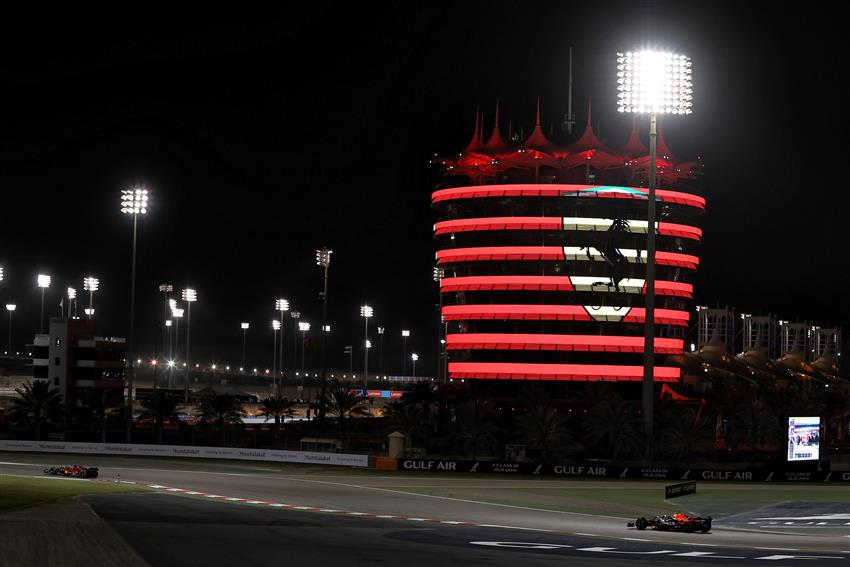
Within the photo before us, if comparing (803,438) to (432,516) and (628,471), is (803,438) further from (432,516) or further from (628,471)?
(432,516)

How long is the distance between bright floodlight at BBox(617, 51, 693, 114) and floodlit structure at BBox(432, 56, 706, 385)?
41.7 meters

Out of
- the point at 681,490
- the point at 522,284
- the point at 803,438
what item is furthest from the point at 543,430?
the point at 522,284

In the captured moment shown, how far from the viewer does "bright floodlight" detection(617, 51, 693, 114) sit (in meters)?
63.4

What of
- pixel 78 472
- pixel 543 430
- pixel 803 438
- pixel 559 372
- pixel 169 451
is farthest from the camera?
pixel 559 372

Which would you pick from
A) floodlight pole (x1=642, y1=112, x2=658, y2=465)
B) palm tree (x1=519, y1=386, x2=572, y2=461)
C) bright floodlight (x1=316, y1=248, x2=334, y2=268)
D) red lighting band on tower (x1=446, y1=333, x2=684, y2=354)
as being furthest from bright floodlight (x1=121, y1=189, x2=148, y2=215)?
floodlight pole (x1=642, y1=112, x2=658, y2=465)

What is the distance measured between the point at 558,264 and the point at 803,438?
143 feet

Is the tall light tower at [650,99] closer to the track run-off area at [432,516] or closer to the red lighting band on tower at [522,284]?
the track run-off area at [432,516]

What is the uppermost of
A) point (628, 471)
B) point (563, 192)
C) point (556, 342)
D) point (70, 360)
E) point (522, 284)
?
point (563, 192)

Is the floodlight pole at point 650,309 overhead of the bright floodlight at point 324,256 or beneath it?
beneath

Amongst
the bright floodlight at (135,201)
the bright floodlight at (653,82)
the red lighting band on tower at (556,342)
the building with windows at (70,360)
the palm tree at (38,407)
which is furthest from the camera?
the building with windows at (70,360)

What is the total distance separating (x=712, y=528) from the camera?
4422 cm

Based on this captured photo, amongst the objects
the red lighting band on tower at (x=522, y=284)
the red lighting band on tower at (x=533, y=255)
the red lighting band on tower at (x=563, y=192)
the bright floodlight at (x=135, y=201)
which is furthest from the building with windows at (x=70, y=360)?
the red lighting band on tower at (x=563, y=192)

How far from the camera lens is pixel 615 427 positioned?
81.1 meters

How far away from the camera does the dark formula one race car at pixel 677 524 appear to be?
41.2m
